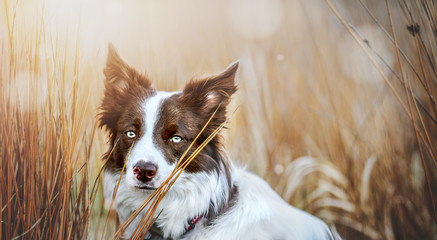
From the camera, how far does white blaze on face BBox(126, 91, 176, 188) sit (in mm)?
1614

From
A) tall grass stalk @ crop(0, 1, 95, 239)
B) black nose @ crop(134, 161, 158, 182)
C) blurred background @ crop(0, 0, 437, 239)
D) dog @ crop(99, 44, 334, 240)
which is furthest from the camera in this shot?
blurred background @ crop(0, 0, 437, 239)

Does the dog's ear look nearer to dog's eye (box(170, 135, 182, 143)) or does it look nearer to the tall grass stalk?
dog's eye (box(170, 135, 182, 143))

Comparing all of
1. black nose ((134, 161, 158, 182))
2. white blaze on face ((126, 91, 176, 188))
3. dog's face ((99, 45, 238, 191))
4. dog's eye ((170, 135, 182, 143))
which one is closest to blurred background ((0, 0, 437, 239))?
dog's face ((99, 45, 238, 191))

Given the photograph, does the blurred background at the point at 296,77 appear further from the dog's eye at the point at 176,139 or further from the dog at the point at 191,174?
the dog's eye at the point at 176,139

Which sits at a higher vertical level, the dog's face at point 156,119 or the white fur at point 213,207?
the dog's face at point 156,119

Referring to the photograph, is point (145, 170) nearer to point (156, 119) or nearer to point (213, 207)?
point (156, 119)

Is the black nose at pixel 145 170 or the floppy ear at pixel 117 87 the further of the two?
the floppy ear at pixel 117 87

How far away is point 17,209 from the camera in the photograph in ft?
6.14

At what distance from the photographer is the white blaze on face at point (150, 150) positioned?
1.61 metres

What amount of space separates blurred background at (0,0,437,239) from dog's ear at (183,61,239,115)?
16 cm

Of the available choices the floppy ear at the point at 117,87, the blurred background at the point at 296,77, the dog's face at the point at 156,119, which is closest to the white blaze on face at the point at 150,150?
the dog's face at the point at 156,119

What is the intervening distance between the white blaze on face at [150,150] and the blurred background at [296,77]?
0.81ft

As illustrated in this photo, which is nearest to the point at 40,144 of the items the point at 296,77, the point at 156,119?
the point at 156,119

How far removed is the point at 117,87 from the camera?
1.91 m
